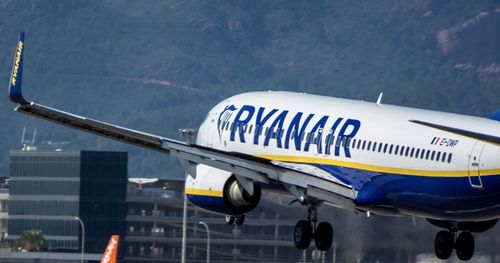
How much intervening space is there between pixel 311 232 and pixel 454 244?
5.28m

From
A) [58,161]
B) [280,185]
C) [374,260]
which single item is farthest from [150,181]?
[280,185]

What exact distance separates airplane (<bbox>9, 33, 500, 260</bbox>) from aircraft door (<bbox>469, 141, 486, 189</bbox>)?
0.03m

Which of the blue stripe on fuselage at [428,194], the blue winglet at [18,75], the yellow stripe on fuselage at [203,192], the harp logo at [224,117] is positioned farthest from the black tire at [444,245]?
the blue winglet at [18,75]

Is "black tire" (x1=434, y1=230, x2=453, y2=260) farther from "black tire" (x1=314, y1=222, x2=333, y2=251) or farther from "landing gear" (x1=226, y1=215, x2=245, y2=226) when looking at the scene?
"landing gear" (x1=226, y1=215, x2=245, y2=226)

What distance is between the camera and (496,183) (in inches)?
2218

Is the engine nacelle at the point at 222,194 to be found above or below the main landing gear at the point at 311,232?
above

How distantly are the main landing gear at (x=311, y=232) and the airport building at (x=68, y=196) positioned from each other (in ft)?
340

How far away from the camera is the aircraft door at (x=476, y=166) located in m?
56.8

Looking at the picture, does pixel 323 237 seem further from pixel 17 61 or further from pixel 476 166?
pixel 17 61

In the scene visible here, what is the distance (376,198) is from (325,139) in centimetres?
386

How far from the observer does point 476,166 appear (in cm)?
5684

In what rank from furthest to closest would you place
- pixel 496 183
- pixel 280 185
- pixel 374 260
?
pixel 374 260 → pixel 280 185 → pixel 496 183

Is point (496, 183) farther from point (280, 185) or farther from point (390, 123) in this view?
point (280, 185)

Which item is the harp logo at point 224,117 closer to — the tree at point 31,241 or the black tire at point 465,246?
the black tire at point 465,246
